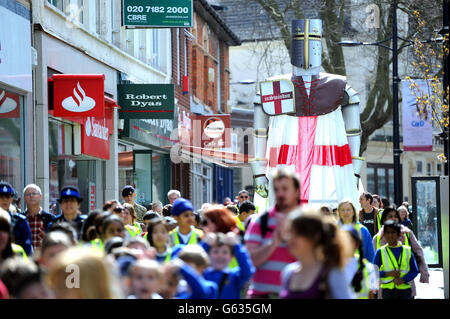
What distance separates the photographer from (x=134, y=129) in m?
23.7

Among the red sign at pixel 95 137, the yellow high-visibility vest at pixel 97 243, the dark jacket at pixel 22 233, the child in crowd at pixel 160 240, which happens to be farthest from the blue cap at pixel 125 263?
the red sign at pixel 95 137

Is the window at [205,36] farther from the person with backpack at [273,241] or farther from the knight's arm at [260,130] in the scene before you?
the person with backpack at [273,241]

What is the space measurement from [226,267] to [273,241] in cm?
43

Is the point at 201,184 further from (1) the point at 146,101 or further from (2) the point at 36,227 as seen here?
(2) the point at 36,227

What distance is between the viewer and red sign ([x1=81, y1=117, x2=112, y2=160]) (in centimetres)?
1889

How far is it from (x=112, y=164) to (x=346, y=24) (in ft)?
37.6

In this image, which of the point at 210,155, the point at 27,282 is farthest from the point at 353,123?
the point at 210,155

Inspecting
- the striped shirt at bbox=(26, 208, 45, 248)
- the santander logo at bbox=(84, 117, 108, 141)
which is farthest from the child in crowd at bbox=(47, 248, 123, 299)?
the santander logo at bbox=(84, 117, 108, 141)

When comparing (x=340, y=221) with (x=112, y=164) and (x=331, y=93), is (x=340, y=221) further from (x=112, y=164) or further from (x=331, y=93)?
(x=112, y=164)

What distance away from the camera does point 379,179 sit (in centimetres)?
5516

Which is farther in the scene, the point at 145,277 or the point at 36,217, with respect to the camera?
the point at 36,217

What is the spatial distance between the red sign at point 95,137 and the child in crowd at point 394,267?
31.8ft

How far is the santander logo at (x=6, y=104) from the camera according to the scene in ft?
49.5

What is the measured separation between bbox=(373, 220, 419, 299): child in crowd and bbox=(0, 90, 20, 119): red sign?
284 inches
